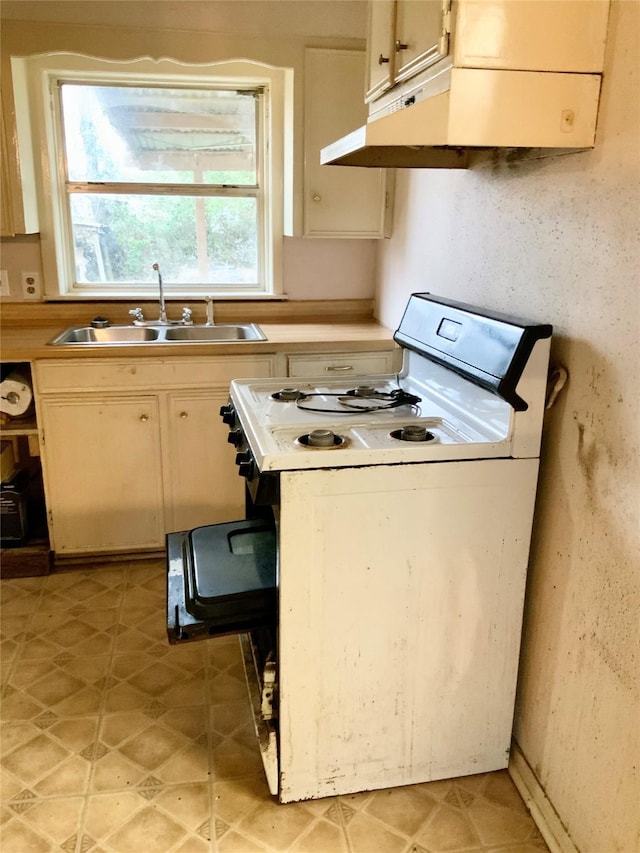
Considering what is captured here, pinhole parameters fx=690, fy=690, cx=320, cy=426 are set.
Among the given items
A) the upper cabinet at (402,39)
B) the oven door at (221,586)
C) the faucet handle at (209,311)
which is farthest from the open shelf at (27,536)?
the upper cabinet at (402,39)

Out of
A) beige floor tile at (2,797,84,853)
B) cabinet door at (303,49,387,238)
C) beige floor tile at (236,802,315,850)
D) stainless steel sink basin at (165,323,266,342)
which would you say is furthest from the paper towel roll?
beige floor tile at (236,802,315,850)

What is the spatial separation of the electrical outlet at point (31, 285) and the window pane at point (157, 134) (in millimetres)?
480

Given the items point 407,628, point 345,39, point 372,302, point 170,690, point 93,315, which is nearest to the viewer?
point 407,628

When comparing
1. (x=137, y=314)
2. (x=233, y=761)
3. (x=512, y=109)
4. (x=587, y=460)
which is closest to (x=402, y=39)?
(x=512, y=109)

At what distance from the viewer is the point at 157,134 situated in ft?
10.3

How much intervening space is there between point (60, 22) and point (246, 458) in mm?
2082

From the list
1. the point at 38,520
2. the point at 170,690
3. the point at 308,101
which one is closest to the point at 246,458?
the point at 170,690

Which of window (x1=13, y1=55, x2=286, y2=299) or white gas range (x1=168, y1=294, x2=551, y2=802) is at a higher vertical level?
window (x1=13, y1=55, x2=286, y2=299)

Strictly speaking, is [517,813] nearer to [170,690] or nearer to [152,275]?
[170,690]

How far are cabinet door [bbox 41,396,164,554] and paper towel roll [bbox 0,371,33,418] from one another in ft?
0.34

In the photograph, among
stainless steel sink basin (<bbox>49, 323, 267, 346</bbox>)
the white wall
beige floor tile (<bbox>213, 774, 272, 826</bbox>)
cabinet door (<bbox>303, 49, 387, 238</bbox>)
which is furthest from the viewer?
stainless steel sink basin (<bbox>49, 323, 267, 346</bbox>)

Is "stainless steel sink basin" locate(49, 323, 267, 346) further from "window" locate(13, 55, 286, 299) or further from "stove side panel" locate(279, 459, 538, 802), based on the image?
"stove side panel" locate(279, 459, 538, 802)

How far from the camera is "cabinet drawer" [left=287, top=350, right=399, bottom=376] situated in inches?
110

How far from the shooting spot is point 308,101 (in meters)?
2.92
